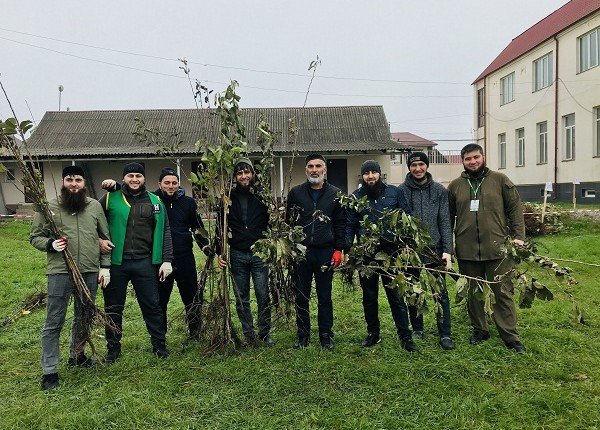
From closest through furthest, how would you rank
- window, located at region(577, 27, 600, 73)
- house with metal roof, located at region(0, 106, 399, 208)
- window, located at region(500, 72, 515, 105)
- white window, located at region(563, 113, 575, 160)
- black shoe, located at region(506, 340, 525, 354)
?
black shoe, located at region(506, 340, 525, 354) < window, located at region(577, 27, 600, 73) < white window, located at region(563, 113, 575, 160) < house with metal roof, located at region(0, 106, 399, 208) < window, located at region(500, 72, 515, 105)

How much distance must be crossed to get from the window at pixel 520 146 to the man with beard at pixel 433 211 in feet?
65.1

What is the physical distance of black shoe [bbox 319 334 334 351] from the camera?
4.42 m

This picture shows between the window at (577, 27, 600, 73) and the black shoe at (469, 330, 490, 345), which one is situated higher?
the window at (577, 27, 600, 73)

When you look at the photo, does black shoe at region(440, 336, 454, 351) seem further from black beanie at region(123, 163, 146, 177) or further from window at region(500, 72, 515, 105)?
window at region(500, 72, 515, 105)

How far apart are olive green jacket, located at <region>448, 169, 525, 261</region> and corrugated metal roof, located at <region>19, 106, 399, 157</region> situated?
13771 millimetres

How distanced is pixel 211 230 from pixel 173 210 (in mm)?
471

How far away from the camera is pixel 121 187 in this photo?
4.26 meters

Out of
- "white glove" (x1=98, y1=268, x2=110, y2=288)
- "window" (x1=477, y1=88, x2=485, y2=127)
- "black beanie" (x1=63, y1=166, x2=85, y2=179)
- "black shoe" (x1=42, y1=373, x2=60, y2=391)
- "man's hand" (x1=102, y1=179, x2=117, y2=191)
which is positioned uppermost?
"window" (x1=477, y1=88, x2=485, y2=127)

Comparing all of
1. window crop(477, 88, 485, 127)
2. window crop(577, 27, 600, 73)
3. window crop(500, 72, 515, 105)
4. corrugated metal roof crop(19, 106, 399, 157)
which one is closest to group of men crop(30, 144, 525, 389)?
corrugated metal roof crop(19, 106, 399, 157)

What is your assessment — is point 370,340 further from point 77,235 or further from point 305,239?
point 77,235

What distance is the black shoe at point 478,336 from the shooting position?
14.7 feet

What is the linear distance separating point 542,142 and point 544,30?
16.8ft

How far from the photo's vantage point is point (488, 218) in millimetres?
4340

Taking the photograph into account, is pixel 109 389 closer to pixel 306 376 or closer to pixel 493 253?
pixel 306 376
